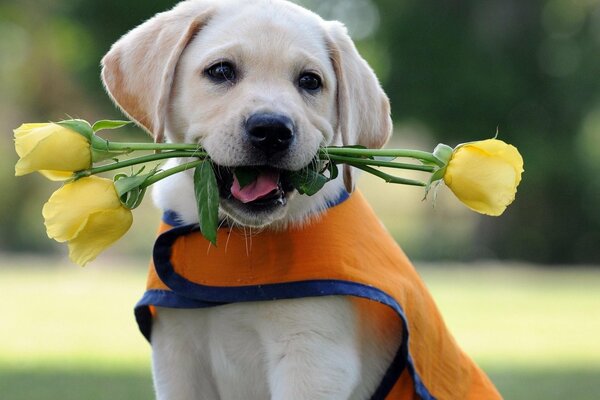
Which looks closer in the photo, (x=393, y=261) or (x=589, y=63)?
(x=393, y=261)

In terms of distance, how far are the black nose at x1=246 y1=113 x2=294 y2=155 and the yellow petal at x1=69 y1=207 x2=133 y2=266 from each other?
492 millimetres

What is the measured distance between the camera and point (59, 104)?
78.3 feet

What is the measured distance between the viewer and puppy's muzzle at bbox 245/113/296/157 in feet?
11.5

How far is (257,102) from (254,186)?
0.28 m

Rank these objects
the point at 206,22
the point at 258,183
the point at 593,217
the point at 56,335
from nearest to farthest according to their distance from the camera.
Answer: the point at 258,183 → the point at 206,22 → the point at 56,335 → the point at 593,217

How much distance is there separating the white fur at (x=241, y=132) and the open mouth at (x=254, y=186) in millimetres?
54

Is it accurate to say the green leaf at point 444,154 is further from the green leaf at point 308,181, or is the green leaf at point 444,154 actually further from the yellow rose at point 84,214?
the yellow rose at point 84,214

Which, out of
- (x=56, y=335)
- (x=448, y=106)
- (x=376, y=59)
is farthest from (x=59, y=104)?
(x=56, y=335)

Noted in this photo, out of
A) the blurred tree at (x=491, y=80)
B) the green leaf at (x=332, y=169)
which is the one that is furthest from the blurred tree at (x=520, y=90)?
the green leaf at (x=332, y=169)

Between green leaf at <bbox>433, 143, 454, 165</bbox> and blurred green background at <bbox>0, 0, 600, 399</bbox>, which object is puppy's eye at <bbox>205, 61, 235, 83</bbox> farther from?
blurred green background at <bbox>0, 0, 600, 399</bbox>

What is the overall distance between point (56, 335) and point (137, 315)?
5586mm

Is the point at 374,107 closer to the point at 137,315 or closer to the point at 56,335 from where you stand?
the point at 137,315

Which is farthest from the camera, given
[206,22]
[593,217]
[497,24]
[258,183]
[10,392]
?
[497,24]

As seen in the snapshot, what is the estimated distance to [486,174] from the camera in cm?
336
